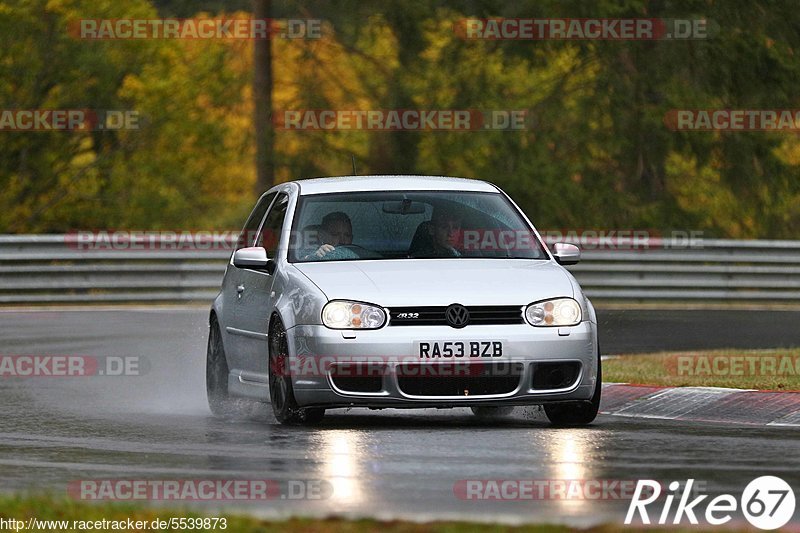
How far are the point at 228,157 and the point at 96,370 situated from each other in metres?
33.3

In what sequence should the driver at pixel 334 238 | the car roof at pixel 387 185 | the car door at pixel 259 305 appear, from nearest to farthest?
the driver at pixel 334 238, the car door at pixel 259 305, the car roof at pixel 387 185

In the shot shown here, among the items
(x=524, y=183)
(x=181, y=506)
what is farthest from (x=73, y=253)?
(x=181, y=506)

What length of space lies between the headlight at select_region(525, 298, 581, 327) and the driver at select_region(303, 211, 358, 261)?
1.39m

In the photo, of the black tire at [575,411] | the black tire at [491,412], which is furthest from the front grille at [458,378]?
the black tire at [491,412]

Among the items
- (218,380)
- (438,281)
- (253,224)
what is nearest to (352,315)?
→ (438,281)

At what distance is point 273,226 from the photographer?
44.0 ft

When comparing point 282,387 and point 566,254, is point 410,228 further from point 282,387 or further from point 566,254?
point 282,387

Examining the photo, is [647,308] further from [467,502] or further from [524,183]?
[467,502]

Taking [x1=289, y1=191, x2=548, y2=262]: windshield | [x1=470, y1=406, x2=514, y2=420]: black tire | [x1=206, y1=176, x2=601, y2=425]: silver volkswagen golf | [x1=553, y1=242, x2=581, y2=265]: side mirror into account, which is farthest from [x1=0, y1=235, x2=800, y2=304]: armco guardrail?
[x1=553, y1=242, x2=581, y2=265]: side mirror

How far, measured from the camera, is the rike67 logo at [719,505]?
789 cm

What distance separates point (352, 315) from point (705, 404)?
3.13 m

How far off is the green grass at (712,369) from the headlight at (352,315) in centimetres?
371

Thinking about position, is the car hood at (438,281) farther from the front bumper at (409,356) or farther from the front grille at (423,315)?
the front bumper at (409,356)

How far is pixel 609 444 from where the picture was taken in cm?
1090
